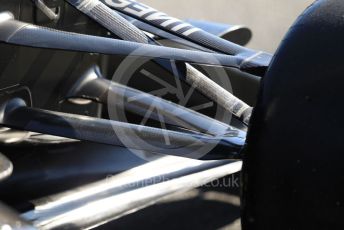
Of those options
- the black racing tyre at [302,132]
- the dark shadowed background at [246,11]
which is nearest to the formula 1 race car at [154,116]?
the black racing tyre at [302,132]

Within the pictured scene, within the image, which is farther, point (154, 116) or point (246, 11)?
point (246, 11)

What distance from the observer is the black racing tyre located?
1.04m

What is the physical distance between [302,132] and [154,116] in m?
1.05

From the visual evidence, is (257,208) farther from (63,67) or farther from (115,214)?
(63,67)

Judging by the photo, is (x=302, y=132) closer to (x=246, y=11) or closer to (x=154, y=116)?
(x=154, y=116)

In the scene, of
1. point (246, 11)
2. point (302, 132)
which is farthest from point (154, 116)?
point (246, 11)

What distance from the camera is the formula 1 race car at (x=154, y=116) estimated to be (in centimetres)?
108

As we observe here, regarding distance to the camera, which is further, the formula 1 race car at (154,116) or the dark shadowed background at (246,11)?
the dark shadowed background at (246,11)

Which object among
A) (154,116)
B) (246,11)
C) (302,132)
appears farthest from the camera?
(246,11)

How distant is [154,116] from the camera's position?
6.81 ft

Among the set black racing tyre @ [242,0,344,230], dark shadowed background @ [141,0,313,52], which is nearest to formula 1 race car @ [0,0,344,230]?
black racing tyre @ [242,0,344,230]

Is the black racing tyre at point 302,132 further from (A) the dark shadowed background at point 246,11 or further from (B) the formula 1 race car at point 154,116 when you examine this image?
(A) the dark shadowed background at point 246,11

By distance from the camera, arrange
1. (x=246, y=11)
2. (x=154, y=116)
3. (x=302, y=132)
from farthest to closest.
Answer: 1. (x=246, y=11)
2. (x=154, y=116)
3. (x=302, y=132)

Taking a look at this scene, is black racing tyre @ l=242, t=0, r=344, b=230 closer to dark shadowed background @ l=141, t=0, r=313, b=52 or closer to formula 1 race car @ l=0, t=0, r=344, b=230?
formula 1 race car @ l=0, t=0, r=344, b=230
